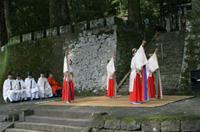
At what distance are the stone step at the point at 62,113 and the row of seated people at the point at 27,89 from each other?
4.87 m

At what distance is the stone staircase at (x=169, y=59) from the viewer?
15.0m

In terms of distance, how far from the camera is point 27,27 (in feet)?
90.0

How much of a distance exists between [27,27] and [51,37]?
7.90 meters

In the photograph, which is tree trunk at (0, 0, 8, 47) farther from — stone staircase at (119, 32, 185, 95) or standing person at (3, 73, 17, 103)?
stone staircase at (119, 32, 185, 95)

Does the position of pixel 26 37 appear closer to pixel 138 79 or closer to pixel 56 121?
pixel 56 121

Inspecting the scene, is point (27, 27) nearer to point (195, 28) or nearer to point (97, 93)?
point (97, 93)

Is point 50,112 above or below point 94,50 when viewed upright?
below

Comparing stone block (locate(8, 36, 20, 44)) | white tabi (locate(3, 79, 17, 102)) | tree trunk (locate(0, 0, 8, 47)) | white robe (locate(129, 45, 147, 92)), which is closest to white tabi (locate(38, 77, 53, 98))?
white tabi (locate(3, 79, 17, 102))

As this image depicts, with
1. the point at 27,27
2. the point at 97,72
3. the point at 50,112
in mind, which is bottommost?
the point at 50,112

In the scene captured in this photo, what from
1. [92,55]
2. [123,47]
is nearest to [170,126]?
[123,47]

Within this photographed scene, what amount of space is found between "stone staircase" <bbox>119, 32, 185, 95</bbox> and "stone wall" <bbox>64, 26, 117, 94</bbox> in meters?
1.32

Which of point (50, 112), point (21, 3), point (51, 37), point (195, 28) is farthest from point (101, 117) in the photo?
point (21, 3)

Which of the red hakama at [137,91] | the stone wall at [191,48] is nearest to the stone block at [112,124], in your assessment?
the red hakama at [137,91]

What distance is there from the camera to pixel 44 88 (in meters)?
18.3
